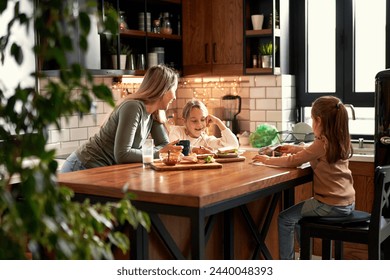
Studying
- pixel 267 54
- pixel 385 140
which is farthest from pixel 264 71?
pixel 385 140

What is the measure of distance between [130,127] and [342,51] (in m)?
2.51

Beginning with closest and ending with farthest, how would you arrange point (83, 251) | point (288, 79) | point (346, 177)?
point (83, 251) < point (346, 177) < point (288, 79)

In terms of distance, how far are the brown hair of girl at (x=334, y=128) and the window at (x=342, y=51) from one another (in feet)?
6.19

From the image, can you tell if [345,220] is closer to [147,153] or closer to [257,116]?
[147,153]

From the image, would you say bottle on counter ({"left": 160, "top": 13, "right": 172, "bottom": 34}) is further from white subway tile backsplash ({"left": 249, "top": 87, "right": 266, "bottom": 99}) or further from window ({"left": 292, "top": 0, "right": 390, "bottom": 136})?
window ({"left": 292, "top": 0, "right": 390, "bottom": 136})

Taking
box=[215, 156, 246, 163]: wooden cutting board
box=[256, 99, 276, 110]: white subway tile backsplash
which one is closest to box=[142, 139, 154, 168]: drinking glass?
box=[215, 156, 246, 163]: wooden cutting board

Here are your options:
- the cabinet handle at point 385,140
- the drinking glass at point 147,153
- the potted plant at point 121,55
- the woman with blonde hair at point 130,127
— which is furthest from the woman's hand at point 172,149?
the potted plant at point 121,55

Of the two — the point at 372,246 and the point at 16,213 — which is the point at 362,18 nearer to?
the point at 372,246

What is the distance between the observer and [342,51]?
5.29 meters

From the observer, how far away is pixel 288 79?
5.52 m

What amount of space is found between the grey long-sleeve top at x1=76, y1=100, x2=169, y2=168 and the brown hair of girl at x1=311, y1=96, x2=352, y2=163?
1015mm

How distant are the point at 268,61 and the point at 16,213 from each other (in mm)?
4442

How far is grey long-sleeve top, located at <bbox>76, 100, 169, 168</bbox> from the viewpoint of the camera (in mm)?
3502
